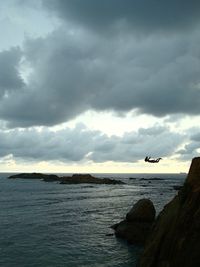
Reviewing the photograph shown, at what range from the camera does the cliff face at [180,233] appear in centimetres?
2083

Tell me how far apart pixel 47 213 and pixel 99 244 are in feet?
91.2

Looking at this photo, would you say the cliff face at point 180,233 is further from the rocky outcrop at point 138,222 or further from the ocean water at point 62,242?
the rocky outcrop at point 138,222

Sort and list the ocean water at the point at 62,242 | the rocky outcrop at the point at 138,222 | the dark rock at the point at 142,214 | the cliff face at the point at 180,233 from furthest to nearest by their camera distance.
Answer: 1. the dark rock at the point at 142,214
2. the rocky outcrop at the point at 138,222
3. the ocean water at the point at 62,242
4. the cliff face at the point at 180,233

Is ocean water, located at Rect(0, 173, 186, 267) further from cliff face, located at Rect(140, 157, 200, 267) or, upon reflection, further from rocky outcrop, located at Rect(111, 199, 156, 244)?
cliff face, located at Rect(140, 157, 200, 267)

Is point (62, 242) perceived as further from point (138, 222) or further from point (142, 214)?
point (142, 214)

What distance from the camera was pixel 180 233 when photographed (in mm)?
22125

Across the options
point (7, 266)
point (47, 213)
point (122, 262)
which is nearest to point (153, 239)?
point (122, 262)

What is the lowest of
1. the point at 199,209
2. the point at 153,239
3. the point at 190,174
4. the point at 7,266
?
the point at 7,266

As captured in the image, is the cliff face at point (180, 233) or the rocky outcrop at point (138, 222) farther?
the rocky outcrop at point (138, 222)

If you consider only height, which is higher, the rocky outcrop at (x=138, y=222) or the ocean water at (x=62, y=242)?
the rocky outcrop at (x=138, y=222)

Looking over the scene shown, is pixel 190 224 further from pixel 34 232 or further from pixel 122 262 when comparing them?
pixel 34 232

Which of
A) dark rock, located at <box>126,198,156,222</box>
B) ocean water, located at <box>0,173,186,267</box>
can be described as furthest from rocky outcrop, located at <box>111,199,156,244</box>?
ocean water, located at <box>0,173,186,267</box>

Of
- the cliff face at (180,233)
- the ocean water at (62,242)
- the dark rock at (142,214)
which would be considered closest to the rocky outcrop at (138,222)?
the dark rock at (142,214)

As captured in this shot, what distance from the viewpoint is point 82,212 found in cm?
7031
